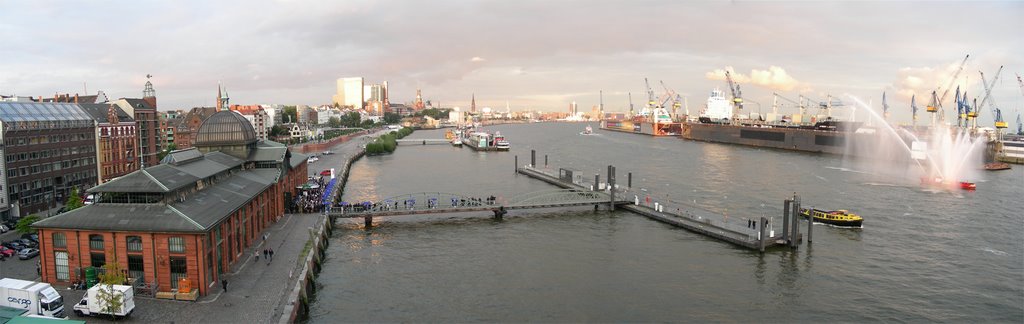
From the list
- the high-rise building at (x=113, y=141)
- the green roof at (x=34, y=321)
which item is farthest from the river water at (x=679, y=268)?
the high-rise building at (x=113, y=141)

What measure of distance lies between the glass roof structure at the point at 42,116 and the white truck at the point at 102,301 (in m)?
32.6

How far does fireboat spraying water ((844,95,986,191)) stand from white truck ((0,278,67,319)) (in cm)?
8060

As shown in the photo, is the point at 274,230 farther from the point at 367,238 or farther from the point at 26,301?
the point at 26,301

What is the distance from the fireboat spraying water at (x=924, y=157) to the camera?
74.2 m

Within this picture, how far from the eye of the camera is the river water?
100 ft

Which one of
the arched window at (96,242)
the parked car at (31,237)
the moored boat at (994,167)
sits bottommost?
the moored boat at (994,167)

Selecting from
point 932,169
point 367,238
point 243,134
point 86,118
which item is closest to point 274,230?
point 367,238

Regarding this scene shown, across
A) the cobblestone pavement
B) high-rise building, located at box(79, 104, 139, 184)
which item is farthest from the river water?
high-rise building, located at box(79, 104, 139, 184)

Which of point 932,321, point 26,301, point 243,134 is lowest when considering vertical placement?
point 932,321

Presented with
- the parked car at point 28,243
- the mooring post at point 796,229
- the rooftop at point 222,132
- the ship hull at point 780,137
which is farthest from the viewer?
the ship hull at point 780,137

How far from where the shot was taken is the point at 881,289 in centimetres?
3391

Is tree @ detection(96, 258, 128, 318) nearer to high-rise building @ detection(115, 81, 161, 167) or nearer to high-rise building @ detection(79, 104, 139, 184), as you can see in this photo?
high-rise building @ detection(79, 104, 139, 184)

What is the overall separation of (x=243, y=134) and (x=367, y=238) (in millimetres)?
14089

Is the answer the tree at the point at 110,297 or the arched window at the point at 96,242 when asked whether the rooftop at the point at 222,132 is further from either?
the tree at the point at 110,297
